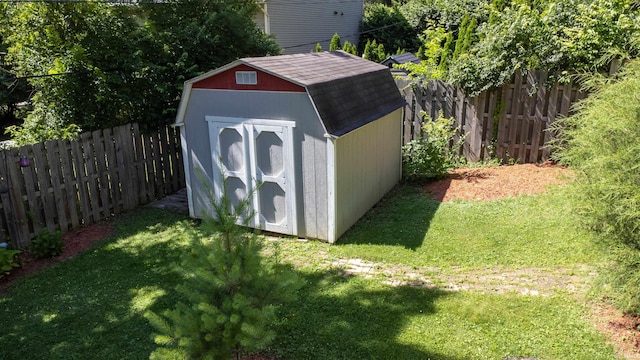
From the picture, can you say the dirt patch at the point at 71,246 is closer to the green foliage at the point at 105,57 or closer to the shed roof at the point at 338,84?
the green foliage at the point at 105,57

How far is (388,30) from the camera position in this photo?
2941 cm

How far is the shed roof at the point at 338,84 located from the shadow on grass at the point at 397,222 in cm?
166

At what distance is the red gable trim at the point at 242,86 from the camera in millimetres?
6910

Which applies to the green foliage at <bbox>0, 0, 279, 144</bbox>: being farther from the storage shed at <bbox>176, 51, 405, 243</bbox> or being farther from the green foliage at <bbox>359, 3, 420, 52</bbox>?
the green foliage at <bbox>359, 3, 420, 52</bbox>

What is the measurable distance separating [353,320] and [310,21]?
21.3 metres

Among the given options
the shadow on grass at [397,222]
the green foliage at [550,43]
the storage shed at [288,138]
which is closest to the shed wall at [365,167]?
the storage shed at [288,138]

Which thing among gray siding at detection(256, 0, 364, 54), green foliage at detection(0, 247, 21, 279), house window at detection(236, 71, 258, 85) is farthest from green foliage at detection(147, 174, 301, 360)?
gray siding at detection(256, 0, 364, 54)

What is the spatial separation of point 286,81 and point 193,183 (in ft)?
8.96

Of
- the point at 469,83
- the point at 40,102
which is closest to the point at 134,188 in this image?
the point at 40,102

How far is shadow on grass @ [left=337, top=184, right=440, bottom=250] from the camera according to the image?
7129mm

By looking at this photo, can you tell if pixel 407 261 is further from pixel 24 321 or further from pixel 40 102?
pixel 40 102

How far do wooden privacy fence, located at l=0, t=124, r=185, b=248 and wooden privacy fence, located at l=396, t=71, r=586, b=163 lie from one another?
18.7 ft

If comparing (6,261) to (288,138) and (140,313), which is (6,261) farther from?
(288,138)

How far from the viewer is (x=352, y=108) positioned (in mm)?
7562
